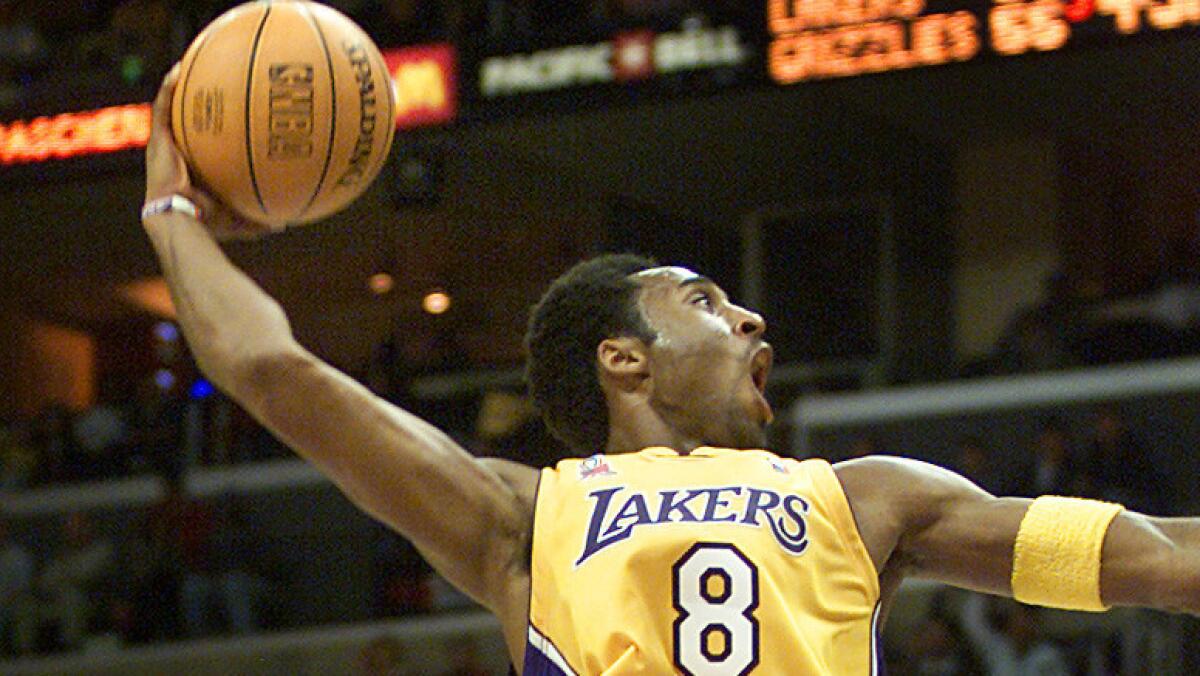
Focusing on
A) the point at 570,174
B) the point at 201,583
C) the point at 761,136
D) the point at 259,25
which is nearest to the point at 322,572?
the point at 201,583

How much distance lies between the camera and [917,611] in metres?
8.31

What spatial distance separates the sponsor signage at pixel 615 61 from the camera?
7.05 m

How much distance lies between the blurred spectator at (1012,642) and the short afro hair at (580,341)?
15.9 feet

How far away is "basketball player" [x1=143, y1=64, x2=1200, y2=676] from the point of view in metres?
2.43

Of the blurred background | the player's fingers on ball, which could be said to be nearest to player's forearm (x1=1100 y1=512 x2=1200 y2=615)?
the player's fingers on ball

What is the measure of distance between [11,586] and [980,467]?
16.6ft

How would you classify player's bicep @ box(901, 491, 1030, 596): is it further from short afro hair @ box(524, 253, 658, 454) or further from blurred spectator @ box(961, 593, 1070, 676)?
blurred spectator @ box(961, 593, 1070, 676)

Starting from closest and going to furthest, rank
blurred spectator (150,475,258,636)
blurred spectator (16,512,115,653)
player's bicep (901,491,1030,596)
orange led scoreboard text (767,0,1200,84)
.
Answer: player's bicep (901,491,1030,596), orange led scoreboard text (767,0,1200,84), blurred spectator (150,475,258,636), blurred spectator (16,512,115,653)

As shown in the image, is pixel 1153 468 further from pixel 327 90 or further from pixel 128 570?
pixel 327 90

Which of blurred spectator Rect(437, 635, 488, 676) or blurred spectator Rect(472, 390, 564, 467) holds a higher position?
blurred spectator Rect(472, 390, 564, 467)

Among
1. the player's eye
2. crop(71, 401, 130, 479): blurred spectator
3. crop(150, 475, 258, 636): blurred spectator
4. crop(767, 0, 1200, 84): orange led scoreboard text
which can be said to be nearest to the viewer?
the player's eye

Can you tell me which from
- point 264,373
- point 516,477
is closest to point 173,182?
point 264,373

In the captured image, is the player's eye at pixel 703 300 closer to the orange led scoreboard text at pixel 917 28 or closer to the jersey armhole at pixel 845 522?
the jersey armhole at pixel 845 522

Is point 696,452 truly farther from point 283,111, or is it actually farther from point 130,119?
point 130,119
